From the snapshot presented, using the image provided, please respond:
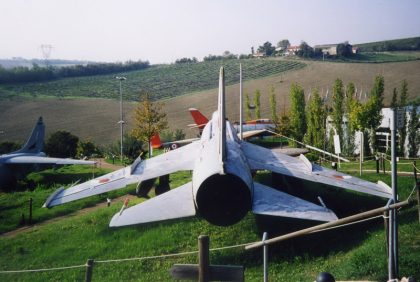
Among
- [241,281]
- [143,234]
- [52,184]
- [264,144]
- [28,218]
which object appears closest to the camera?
[241,281]

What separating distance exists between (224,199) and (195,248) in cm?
194

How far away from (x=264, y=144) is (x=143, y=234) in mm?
23273

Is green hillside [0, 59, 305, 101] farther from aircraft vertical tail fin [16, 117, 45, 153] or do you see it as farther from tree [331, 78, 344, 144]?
aircraft vertical tail fin [16, 117, 45, 153]

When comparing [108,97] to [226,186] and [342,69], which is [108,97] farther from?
[226,186]

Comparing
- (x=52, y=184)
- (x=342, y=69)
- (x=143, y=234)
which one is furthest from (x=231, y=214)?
(x=342, y=69)

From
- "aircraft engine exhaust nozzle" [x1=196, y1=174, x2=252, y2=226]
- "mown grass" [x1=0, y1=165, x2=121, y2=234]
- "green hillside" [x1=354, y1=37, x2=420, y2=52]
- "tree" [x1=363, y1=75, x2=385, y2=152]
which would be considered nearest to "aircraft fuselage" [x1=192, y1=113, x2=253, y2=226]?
"aircraft engine exhaust nozzle" [x1=196, y1=174, x2=252, y2=226]

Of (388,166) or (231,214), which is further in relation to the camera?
(388,166)

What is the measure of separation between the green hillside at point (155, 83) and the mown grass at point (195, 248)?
55480 mm

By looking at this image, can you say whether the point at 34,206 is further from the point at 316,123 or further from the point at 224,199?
the point at 316,123

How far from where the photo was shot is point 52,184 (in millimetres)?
20438

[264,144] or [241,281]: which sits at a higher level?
[241,281]

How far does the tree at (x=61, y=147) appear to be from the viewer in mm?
29719

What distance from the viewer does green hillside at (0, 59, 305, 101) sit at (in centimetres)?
6950

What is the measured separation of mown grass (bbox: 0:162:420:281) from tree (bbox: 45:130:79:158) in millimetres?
18324
